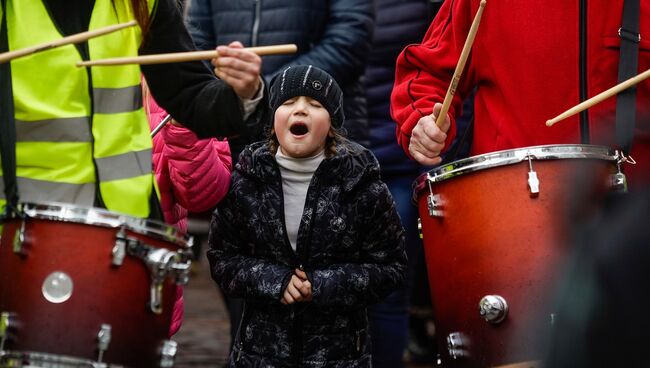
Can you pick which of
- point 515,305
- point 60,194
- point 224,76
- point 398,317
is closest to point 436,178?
point 515,305

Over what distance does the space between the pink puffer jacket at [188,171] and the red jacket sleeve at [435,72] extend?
0.60m

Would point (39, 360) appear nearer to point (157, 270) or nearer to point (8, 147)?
point (157, 270)

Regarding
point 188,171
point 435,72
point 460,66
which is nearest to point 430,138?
point 460,66

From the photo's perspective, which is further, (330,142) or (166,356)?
(330,142)

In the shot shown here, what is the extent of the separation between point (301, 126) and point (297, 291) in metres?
0.55

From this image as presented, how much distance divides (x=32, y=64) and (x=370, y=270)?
1.44m

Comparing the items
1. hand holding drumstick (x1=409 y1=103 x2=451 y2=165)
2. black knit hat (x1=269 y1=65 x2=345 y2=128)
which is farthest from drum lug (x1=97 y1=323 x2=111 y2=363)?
black knit hat (x1=269 y1=65 x2=345 y2=128)

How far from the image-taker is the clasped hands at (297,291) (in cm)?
457

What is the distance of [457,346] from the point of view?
157 inches

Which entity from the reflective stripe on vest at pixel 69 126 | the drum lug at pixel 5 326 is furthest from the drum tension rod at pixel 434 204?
the drum lug at pixel 5 326

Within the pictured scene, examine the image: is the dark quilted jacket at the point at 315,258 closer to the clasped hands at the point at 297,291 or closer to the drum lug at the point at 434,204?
the clasped hands at the point at 297,291

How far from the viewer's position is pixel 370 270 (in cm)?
469

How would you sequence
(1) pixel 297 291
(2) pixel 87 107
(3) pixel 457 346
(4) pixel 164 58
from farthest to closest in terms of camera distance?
(1) pixel 297 291, (3) pixel 457 346, (2) pixel 87 107, (4) pixel 164 58

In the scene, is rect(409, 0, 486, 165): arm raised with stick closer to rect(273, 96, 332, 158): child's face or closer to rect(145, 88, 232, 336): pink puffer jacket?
rect(273, 96, 332, 158): child's face
